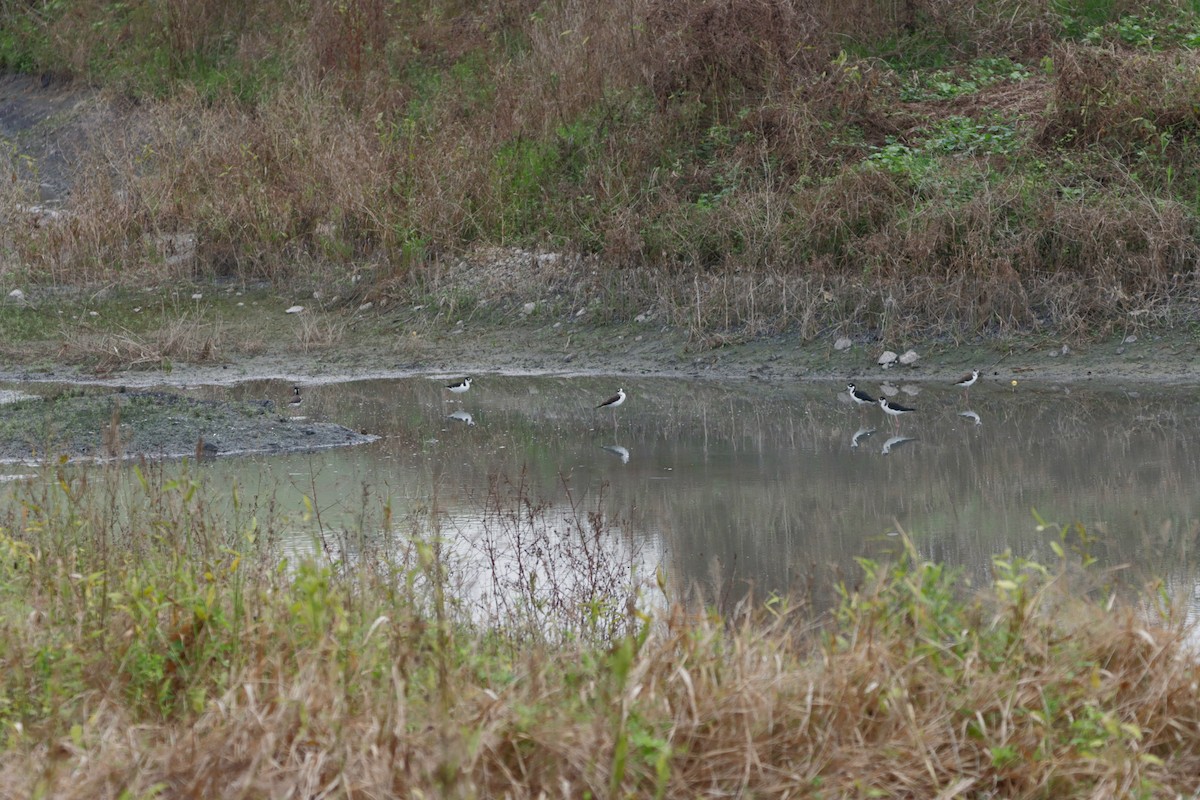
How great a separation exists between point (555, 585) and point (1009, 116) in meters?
10.7

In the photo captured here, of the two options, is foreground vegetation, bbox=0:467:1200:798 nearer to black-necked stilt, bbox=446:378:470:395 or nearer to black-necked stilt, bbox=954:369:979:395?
black-necked stilt, bbox=954:369:979:395

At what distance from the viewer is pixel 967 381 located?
11.7m

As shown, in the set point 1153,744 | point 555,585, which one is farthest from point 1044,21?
point 1153,744

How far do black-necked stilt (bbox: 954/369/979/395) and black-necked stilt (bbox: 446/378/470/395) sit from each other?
13.0 feet

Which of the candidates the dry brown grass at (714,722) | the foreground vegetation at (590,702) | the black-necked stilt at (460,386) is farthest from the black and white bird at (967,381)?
the dry brown grass at (714,722)

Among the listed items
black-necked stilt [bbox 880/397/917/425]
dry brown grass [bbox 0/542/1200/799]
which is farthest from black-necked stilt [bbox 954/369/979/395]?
dry brown grass [bbox 0/542/1200/799]

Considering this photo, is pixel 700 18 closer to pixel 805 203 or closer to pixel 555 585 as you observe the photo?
pixel 805 203

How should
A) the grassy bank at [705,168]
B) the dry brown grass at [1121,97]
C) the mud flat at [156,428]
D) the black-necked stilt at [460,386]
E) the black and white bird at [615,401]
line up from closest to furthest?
the mud flat at [156,428]
the black and white bird at [615,401]
the black-necked stilt at [460,386]
the grassy bank at [705,168]
the dry brown grass at [1121,97]

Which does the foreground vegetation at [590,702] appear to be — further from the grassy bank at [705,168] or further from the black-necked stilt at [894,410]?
the grassy bank at [705,168]

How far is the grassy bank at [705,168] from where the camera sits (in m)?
12.7

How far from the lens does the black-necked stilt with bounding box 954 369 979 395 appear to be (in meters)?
11.7

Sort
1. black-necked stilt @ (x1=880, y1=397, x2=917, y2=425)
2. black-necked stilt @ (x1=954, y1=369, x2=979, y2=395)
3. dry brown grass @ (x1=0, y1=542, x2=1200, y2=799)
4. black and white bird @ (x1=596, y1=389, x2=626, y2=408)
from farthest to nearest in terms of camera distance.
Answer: black-necked stilt @ (x1=954, y1=369, x2=979, y2=395) → black and white bird @ (x1=596, y1=389, x2=626, y2=408) → black-necked stilt @ (x1=880, y1=397, x2=917, y2=425) → dry brown grass @ (x1=0, y1=542, x2=1200, y2=799)

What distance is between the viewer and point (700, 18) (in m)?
15.5

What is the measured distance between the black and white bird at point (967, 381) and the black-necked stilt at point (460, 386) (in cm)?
397
